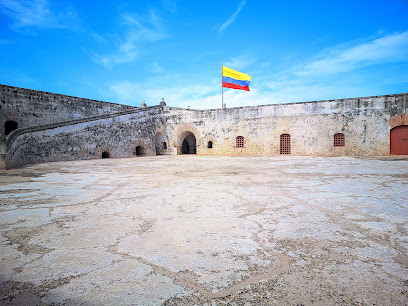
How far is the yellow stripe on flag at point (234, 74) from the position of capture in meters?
17.4

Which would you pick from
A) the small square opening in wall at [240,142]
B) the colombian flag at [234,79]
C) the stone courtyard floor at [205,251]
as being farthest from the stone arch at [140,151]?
the stone courtyard floor at [205,251]

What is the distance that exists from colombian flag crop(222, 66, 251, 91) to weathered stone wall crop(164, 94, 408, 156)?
91.7 inches

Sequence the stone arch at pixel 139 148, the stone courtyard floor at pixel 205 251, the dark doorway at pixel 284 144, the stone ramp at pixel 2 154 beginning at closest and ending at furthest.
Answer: the stone courtyard floor at pixel 205 251 < the stone ramp at pixel 2 154 < the stone arch at pixel 139 148 < the dark doorway at pixel 284 144

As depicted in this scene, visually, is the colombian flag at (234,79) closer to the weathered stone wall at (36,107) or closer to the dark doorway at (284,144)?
the dark doorway at (284,144)

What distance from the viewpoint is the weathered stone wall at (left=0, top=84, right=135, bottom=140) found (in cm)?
1205

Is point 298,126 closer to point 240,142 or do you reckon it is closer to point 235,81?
point 240,142

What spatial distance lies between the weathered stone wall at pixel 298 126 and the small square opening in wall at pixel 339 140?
215mm

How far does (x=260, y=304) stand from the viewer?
1071 mm

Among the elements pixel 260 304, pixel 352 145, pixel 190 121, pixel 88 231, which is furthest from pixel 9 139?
pixel 352 145

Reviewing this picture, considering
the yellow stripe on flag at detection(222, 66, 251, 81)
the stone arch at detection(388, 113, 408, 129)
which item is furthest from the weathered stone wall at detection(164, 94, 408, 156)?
the yellow stripe on flag at detection(222, 66, 251, 81)

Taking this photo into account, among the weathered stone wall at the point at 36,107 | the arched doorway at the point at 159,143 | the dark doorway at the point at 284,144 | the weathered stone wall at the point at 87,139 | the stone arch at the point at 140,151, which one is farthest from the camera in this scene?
the arched doorway at the point at 159,143

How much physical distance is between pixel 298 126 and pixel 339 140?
8.22 ft

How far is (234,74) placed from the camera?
1770cm

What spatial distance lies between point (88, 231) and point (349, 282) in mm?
1879
